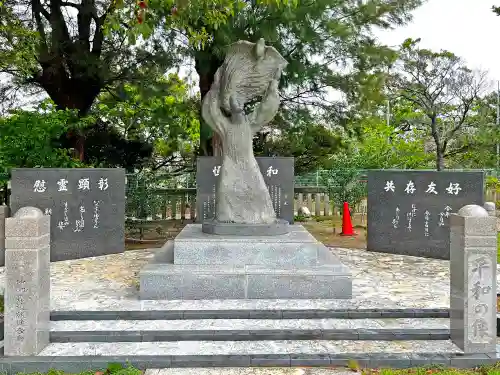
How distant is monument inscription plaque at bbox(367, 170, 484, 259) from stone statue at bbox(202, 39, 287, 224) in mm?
2816

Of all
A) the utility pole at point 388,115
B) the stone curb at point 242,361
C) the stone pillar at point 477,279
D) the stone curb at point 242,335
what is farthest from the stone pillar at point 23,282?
the utility pole at point 388,115

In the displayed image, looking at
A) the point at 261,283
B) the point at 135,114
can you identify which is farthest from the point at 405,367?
the point at 135,114

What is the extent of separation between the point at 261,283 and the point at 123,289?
1666 mm

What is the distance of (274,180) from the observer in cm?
914

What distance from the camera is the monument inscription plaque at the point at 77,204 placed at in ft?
24.3

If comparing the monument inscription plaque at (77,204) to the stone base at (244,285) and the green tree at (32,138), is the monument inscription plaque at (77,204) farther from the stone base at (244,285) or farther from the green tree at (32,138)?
the stone base at (244,285)

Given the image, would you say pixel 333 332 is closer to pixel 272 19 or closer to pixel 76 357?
pixel 76 357

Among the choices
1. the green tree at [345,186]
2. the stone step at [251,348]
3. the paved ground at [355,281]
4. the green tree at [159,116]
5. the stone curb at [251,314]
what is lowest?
the stone step at [251,348]

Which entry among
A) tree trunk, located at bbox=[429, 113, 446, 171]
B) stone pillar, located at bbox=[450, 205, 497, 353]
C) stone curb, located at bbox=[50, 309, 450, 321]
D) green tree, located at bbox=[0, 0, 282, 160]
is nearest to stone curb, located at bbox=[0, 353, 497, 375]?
stone pillar, located at bbox=[450, 205, 497, 353]

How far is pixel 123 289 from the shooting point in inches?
220

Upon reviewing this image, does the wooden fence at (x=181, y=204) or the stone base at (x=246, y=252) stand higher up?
the wooden fence at (x=181, y=204)

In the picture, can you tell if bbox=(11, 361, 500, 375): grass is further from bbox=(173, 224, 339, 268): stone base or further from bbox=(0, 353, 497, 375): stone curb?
bbox=(173, 224, 339, 268): stone base

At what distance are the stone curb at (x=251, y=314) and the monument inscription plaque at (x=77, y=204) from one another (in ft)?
10.7

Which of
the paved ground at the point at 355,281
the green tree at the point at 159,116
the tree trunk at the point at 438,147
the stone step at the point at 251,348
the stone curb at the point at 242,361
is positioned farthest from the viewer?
the tree trunk at the point at 438,147
